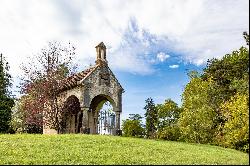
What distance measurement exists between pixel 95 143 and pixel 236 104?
48.3ft

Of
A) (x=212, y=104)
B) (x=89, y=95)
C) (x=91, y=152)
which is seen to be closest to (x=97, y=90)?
(x=89, y=95)

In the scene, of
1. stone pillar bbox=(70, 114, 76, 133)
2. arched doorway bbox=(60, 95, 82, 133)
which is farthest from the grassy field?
stone pillar bbox=(70, 114, 76, 133)

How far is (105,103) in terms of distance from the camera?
40750 millimetres

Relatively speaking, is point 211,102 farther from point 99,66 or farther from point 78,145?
point 78,145

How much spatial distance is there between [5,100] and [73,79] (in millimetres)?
19332

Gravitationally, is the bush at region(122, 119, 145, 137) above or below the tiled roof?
below

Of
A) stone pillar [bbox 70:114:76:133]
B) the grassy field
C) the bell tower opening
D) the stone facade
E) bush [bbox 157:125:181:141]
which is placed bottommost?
bush [bbox 157:125:181:141]

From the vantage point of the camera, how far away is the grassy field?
17781 mm

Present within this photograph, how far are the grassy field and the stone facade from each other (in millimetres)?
9171

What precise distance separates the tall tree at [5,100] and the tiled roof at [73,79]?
1598 cm

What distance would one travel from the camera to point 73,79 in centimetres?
3834

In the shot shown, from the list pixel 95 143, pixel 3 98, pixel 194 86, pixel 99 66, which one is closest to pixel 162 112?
pixel 194 86

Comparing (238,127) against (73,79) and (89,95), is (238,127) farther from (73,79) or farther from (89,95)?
(73,79)

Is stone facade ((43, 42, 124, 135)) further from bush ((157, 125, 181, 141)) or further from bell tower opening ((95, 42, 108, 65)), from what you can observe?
bush ((157, 125, 181, 141))
